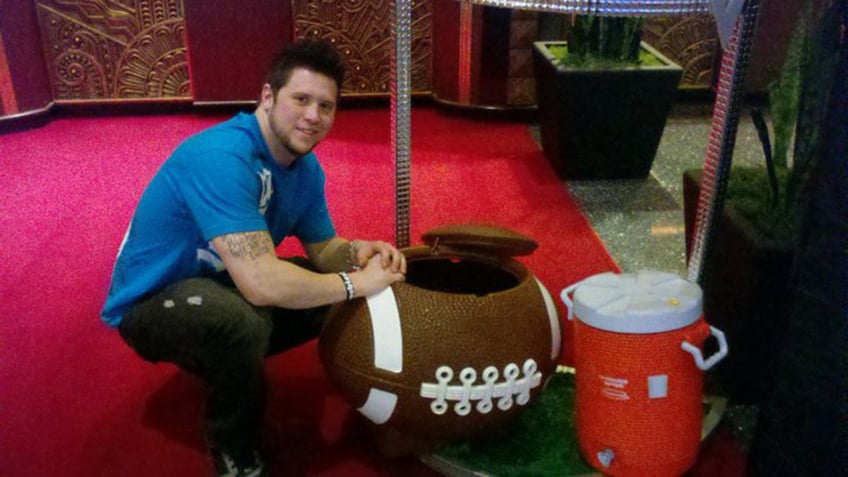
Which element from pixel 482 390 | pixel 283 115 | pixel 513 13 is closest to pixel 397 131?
pixel 283 115

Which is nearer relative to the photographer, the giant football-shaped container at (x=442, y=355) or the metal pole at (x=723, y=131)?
the giant football-shaped container at (x=442, y=355)

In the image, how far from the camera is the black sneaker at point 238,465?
1.63 meters

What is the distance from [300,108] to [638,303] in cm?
70

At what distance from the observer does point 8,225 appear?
2.83 metres

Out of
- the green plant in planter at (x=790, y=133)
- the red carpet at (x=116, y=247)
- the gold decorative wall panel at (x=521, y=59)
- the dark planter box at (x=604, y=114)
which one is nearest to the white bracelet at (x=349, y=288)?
the red carpet at (x=116, y=247)

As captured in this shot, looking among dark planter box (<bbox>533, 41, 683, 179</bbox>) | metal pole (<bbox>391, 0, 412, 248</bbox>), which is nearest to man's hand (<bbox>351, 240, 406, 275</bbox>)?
metal pole (<bbox>391, 0, 412, 248</bbox>)

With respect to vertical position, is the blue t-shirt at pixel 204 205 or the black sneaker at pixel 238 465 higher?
the blue t-shirt at pixel 204 205

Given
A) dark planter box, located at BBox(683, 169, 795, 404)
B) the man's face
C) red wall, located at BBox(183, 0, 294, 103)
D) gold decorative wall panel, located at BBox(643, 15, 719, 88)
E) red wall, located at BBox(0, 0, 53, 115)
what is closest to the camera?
the man's face

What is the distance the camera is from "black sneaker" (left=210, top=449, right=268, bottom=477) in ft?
5.34

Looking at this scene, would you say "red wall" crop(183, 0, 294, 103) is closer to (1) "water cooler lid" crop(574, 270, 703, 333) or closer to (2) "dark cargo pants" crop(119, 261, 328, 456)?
(2) "dark cargo pants" crop(119, 261, 328, 456)

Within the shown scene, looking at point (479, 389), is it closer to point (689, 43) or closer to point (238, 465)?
point (238, 465)

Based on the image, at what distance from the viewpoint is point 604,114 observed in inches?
120

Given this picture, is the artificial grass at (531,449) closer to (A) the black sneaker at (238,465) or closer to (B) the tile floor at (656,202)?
(A) the black sneaker at (238,465)

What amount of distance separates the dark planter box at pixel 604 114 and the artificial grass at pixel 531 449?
4.89 feet
